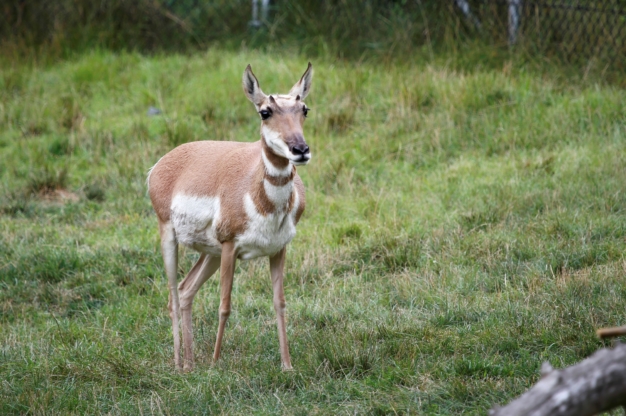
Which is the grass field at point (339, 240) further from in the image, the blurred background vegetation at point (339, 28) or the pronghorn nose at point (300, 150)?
the pronghorn nose at point (300, 150)

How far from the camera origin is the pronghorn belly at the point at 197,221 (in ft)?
16.7

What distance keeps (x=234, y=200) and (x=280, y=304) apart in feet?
2.29

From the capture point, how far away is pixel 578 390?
2.38 m

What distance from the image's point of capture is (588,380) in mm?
2402

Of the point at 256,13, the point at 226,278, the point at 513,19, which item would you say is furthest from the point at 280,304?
the point at 256,13

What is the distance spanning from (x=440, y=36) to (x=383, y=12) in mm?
1019

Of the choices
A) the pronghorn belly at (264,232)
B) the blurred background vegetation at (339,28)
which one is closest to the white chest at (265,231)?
the pronghorn belly at (264,232)

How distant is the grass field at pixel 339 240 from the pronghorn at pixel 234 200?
37cm

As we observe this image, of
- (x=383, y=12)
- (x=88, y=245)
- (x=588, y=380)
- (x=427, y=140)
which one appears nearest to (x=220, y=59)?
(x=383, y=12)

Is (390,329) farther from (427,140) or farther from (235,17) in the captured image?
(235,17)

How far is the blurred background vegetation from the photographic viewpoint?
Answer: 10383mm

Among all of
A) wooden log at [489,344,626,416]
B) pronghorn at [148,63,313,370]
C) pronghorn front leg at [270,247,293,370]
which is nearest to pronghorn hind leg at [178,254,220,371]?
pronghorn at [148,63,313,370]

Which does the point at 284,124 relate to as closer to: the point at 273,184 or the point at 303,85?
the point at 273,184

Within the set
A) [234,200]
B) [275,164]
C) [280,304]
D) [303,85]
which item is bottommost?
[280,304]
